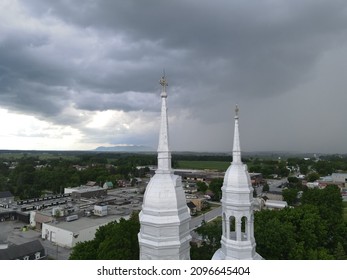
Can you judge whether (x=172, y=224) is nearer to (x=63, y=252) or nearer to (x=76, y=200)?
(x=63, y=252)

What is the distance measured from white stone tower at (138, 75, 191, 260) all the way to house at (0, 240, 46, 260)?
27784 mm

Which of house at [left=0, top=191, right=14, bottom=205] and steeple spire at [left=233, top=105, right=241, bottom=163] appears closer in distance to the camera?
steeple spire at [left=233, top=105, right=241, bottom=163]

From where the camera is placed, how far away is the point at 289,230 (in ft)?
86.4

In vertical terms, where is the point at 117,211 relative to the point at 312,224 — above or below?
below

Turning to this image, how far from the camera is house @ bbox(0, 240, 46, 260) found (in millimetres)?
31266

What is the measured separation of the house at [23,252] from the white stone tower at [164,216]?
1094 inches

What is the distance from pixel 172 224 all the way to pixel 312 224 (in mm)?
24909

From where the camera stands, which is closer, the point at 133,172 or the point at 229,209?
the point at 229,209

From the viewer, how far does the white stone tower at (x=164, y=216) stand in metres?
10.8

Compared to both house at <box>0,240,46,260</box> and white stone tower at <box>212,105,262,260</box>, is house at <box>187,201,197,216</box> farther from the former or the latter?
white stone tower at <box>212,105,262,260</box>

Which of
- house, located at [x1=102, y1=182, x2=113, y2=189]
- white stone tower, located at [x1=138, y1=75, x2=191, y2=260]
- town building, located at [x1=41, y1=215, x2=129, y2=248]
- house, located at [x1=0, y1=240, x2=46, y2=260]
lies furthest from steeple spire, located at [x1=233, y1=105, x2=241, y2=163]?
house, located at [x1=102, y1=182, x2=113, y2=189]

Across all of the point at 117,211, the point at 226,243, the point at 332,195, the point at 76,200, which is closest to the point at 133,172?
the point at 76,200

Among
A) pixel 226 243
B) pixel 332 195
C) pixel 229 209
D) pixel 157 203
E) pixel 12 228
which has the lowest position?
pixel 12 228

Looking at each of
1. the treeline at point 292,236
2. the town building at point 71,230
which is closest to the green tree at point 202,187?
the town building at point 71,230
